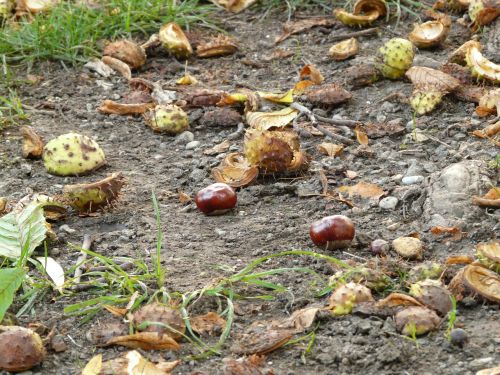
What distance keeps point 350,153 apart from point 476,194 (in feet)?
2.83

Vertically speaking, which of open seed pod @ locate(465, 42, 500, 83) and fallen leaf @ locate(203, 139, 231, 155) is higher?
open seed pod @ locate(465, 42, 500, 83)

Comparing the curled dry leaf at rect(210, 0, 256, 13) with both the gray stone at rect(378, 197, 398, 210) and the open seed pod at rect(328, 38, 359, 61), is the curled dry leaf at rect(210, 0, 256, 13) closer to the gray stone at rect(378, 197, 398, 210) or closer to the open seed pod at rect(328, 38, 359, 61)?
the open seed pod at rect(328, 38, 359, 61)

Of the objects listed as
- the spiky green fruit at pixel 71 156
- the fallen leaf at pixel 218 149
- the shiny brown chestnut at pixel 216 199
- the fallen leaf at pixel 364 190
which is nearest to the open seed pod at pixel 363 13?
the fallen leaf at pixel 218 149

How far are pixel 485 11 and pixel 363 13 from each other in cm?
82

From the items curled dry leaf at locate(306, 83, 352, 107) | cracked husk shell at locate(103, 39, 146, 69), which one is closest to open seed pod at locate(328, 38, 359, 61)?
curled dry leaf at locate(306, 83, 352, 107)

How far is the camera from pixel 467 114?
457cm

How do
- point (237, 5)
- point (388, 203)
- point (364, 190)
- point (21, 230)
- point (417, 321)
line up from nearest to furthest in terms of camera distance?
point (417, 321) < point (21, 230) < point (388, 203) < point (364, 190) < point (237, 5)

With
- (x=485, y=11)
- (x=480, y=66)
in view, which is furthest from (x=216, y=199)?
(x=485, y=11)

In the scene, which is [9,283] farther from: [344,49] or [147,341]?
[344,49]

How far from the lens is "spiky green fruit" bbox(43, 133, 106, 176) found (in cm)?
425

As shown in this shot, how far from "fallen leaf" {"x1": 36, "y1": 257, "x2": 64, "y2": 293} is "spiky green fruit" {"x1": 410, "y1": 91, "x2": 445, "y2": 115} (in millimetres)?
2056

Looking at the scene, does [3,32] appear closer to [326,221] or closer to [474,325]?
[326,221]

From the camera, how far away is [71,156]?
4258 millimetres

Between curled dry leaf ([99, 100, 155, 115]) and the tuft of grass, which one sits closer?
curled dry leaf ([99, 100, 155, 115])
